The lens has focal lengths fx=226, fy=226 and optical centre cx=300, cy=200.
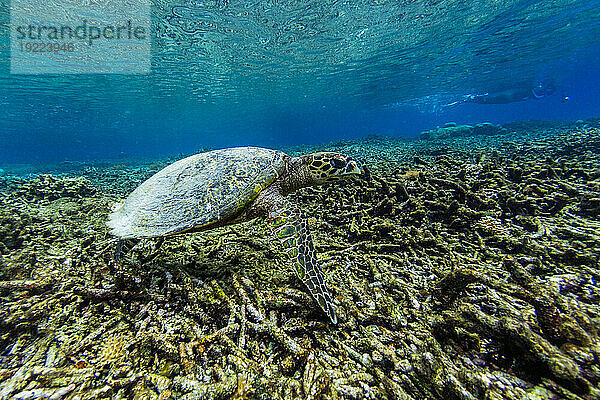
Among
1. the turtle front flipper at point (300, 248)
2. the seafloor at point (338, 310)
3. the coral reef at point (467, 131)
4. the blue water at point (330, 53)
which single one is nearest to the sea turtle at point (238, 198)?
the turtle front flipper at point (300, 248)

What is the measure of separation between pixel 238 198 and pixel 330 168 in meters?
1.37

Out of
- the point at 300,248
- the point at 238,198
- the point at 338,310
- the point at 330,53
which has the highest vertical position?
the point at 330,53

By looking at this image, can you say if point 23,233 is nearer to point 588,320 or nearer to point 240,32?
point 588,320

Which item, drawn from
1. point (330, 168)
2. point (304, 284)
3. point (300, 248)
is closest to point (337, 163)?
point (330, 168)

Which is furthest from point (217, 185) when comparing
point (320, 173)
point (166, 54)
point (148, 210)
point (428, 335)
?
point (166, 54)

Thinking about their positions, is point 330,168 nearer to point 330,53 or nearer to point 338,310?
point 338,310

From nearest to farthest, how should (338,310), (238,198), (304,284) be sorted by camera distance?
(338,310) < (304,284) < (238,198)

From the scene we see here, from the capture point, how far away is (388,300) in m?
2.10

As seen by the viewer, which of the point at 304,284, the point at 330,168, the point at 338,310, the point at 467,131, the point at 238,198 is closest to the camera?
the point at 338,310

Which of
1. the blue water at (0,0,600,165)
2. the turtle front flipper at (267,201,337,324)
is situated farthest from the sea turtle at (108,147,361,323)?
the blue water at (0,0,600,165)

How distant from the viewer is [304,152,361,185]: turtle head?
128 inches

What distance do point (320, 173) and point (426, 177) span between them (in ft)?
8.14

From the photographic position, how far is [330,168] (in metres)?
3.25

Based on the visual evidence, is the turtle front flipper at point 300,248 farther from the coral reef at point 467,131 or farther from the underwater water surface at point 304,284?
the coral reef at point 467,131
